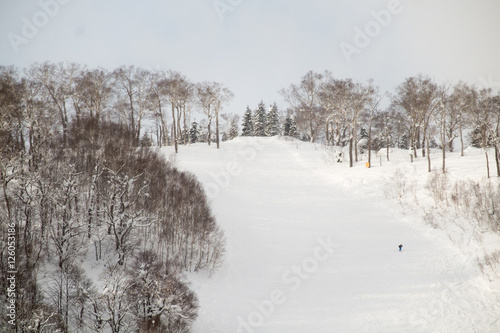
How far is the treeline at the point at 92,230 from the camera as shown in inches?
Result: 476

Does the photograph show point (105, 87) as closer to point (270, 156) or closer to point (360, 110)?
point (270, 156)

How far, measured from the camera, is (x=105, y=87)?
1362 inches

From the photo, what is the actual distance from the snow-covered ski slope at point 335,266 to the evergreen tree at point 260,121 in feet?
139

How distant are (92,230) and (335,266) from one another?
17.4m

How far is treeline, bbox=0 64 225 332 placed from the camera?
1210 centimetres

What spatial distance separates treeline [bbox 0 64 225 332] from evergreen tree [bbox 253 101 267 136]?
50.2 meters

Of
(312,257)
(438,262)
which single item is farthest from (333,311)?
(438,262)

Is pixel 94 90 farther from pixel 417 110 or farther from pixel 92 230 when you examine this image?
pixel 417 110

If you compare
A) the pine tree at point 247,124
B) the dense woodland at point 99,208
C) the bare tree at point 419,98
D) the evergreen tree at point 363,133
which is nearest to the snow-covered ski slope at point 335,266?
the dense woodland at point 99,208

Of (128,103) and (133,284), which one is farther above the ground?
(128,103)

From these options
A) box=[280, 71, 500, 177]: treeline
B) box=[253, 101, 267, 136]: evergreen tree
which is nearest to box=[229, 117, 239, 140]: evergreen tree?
box=[253, 101, 267, 136]: evergreen tree

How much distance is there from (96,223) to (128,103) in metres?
27.2

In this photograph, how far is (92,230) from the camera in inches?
677

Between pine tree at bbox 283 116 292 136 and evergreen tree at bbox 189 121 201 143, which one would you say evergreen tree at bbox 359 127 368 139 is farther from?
evergreen tree at bbox 189 121 201 143
